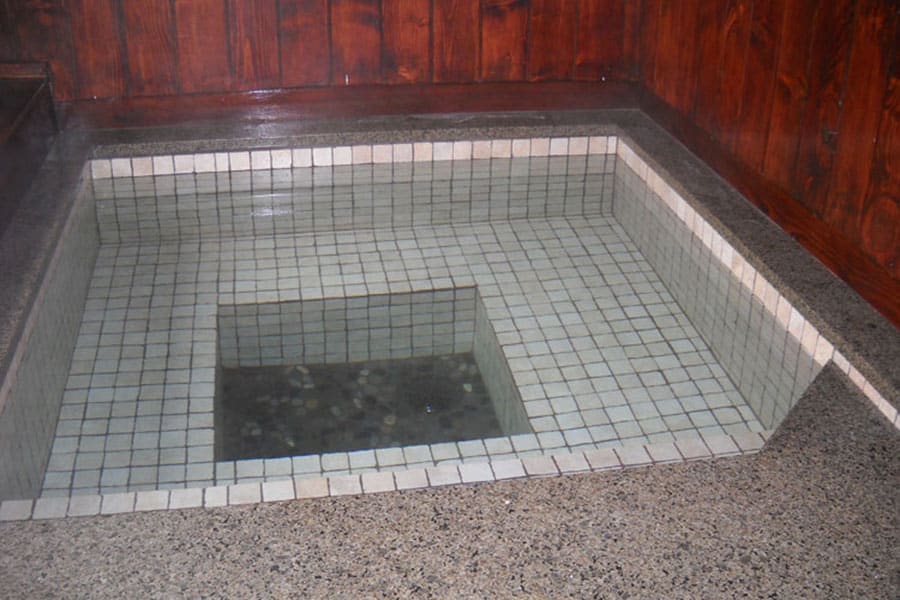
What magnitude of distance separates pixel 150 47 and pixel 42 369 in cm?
191

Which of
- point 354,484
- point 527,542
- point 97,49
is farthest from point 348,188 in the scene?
point 527,542

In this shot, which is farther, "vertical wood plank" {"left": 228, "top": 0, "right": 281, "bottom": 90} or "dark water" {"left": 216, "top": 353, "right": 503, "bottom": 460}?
"vertical wood plank" {"left": 228, "top": 0, "right": 281, "bottom": 90}

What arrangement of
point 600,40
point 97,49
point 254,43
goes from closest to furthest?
point 97,49
point 254,43
point 600,40

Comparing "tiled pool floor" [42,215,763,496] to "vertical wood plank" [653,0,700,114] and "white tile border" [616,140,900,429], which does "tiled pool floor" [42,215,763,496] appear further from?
"vertical wood plank" [653,0,700,114]

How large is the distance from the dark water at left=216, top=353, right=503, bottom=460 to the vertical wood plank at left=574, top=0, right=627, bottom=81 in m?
2.02

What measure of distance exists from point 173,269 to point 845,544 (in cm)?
205

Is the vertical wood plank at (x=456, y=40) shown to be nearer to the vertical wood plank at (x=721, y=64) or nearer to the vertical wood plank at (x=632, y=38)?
the vertical wood plank at (x=632, y=38)

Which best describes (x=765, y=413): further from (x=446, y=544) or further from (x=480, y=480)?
(x=446, y=544)

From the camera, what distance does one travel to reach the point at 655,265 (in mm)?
3029

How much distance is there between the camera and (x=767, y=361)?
96.0 inches

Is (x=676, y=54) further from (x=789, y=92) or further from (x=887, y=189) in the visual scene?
(x=887, y=189)

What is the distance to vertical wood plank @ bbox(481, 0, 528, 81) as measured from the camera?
4008mm

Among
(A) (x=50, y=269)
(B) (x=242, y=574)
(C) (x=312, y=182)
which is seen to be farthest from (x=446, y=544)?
(C) (x=312, y=182)

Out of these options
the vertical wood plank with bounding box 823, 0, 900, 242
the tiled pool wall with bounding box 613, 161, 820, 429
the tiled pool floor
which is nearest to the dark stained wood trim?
the tiled pool wall with bounding box 613, 161, 820, 429
